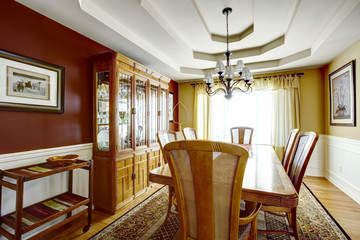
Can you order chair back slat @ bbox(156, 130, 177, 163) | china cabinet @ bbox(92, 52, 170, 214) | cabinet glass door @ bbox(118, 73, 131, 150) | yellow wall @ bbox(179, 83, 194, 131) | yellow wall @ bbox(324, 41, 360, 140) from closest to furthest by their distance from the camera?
chair back slat @ bbox(156, 130, 177, 163) < china cabinet @ bbox(92, 52, 170, 214) < cabinet glass door @ bbox(118, 73, 131, 150) < yellow wall @ bbox(324, 41, 360, 140) < yellow wall @ bbox(179, 83, 194, 131)

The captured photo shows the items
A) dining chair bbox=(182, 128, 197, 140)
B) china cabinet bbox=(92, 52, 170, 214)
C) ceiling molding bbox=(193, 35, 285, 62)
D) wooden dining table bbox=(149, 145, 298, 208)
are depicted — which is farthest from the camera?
ceiling molding bbox=(193, 35, 285, 62)

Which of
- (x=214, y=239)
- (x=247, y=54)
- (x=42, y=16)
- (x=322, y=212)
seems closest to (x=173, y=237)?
(x=214, y=239)

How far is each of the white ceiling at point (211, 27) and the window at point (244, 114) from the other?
39.4 inches

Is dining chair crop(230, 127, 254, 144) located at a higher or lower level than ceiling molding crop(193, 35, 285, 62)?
lower

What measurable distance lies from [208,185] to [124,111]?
1.89 metres

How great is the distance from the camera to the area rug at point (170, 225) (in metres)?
1.78

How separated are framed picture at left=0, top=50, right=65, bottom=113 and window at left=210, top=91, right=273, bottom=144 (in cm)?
345

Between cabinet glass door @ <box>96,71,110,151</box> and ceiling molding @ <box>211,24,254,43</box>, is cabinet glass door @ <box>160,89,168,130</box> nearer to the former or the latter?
cabinet glass door @ <box>96,71,110,151</box>

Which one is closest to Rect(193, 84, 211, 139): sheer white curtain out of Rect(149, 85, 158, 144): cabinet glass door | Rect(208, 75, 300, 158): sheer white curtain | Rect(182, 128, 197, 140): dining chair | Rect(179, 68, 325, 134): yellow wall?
Rect(208, 75, 300, 158): sheer white curtain

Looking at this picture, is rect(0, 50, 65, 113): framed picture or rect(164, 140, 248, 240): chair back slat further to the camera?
rect(0, 50, 65, 113): framed picture

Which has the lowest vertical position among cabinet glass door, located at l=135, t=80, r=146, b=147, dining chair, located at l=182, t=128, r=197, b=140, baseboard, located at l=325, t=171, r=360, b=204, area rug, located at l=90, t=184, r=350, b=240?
area rug, located at l=90, t=184, r=350, b=240

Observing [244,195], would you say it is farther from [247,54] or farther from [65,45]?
[247,54]

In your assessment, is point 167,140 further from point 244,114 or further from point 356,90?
point 356,90

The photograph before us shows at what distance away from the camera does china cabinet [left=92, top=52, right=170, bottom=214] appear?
2235 mm
